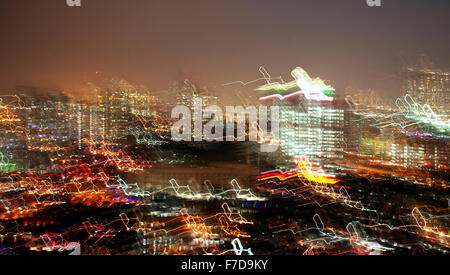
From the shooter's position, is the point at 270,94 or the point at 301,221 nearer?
the point at 301,221

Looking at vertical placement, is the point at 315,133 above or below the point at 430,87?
below

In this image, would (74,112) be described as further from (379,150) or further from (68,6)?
(379,150)

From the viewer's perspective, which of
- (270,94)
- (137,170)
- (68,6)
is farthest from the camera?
(137,170)

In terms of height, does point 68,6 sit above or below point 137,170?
above

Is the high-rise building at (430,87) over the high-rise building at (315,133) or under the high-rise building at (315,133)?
over

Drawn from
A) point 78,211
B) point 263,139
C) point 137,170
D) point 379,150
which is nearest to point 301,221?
point 263,139

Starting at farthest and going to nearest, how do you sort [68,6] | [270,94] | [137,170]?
[137,170] → [270,94] → [68,6]

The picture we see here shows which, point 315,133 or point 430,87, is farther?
point 315,133

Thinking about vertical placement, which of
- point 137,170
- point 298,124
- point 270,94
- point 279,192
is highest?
point 270,94

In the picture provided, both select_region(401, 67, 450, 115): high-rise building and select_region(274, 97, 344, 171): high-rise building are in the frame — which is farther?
select_region(274, 97, 344, 171): high-rise building

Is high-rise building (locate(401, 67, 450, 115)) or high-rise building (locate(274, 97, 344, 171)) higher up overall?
high-rise building (locate(401, 67, 450, 115))

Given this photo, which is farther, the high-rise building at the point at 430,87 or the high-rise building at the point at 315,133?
the high-rise building at the point at 315,133
